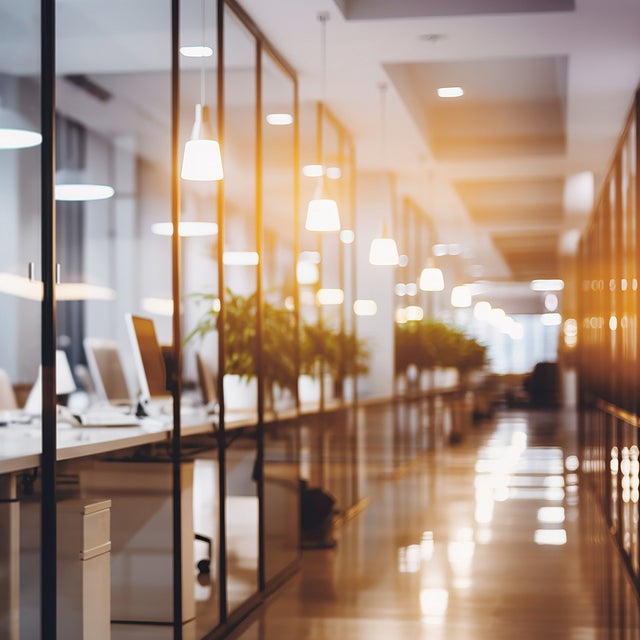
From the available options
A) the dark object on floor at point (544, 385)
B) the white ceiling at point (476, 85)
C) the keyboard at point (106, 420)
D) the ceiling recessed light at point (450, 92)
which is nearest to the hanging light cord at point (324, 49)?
the white ceiling at point (476, 85)

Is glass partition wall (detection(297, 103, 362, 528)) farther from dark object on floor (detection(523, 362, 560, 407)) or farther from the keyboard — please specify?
dark object on floor (detection(523, 362, 560, 407))

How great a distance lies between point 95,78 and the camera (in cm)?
718

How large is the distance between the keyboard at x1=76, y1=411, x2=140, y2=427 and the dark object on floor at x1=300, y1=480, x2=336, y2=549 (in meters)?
2.01

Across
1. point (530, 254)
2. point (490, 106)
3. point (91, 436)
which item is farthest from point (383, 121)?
point (530, 254)

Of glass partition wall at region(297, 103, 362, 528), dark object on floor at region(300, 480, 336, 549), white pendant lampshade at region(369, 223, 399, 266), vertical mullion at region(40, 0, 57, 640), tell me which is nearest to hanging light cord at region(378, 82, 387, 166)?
glass partition wall at region(297, 103, 362, 528)

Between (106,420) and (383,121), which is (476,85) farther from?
(106,420)

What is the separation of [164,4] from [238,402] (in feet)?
6.84

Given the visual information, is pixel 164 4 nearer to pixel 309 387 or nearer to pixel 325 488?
pixel 309 387

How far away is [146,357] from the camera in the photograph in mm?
5359

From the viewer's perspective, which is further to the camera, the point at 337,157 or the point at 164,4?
the point at 337,157

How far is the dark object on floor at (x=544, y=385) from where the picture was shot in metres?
27.8

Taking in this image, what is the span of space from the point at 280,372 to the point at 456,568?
154 cm

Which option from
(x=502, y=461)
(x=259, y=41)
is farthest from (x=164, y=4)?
(x=502, y=461)

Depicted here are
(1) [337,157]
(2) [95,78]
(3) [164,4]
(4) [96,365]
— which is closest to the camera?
(3) [164,4]
